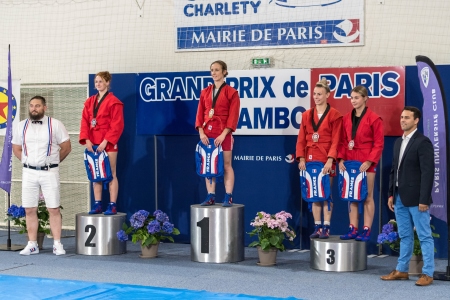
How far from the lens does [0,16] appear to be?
33.9 ft

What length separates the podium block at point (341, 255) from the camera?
23.8 ft

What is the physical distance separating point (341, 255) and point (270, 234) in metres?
0.77

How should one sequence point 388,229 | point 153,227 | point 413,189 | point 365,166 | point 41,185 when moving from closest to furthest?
1. point 413,189
2. point 388,229
3. point 365,166
4. point 153,227
5. point 41,185

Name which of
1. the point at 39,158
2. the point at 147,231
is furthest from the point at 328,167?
the point at 39,158

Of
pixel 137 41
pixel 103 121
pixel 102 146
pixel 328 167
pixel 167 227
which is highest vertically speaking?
pixel 137 41

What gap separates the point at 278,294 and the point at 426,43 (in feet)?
10.9

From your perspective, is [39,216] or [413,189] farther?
[39,216]

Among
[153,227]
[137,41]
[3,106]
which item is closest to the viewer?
[153,227]

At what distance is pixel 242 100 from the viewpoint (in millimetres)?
8688

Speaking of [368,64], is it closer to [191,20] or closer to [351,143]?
[351,143]

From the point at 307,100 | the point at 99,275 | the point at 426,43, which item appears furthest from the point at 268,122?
the point at 99,275

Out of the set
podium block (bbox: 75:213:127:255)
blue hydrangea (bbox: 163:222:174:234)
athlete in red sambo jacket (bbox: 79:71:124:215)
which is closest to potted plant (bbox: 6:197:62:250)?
podium block (bbox: 75:213:127:255)

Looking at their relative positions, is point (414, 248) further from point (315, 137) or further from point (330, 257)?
point (315, 137)

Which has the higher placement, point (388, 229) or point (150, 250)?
point (388, 229)
